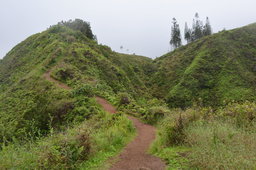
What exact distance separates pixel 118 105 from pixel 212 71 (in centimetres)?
2773

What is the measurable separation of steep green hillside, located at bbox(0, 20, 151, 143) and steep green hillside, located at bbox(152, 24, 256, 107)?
7.62 m

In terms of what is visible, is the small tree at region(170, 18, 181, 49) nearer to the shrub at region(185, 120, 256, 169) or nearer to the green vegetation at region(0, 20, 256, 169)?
the green vegetation at region(0, 20, 256, 169)

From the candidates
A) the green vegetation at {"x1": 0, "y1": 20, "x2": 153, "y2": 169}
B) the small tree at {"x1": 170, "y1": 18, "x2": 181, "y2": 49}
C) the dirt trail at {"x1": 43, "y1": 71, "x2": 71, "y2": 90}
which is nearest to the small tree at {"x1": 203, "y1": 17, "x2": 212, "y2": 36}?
the small tree at {"x1": 170, "y1": 18, "x2": 181, "y2": 49}

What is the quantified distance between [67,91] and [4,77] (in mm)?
18260

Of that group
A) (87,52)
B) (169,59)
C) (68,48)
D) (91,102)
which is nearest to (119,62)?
(87,52)

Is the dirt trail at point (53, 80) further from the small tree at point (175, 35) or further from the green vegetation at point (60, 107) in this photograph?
the small tree at point (175, 35)

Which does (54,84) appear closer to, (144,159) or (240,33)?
(144,159)

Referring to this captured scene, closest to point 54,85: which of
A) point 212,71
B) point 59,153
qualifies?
point 59,153

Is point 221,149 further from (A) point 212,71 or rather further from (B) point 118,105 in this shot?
(A) point 212,71

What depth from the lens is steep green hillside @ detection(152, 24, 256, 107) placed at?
1226 inches

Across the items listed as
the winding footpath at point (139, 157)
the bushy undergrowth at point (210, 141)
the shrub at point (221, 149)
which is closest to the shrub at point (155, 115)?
the winding footpath at point (139, 157)

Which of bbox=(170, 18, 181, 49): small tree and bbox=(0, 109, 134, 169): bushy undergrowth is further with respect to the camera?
bbox=(170, 18, 181, 49): small tree

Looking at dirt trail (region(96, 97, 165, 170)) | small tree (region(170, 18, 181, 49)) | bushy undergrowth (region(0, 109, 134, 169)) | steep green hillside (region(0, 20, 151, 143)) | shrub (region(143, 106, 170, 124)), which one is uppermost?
small tree (region(170, 18, 181, 49))

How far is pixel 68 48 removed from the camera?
28.1 m
